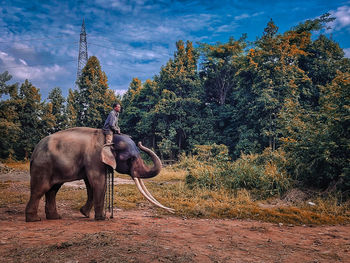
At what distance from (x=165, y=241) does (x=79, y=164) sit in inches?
99.4

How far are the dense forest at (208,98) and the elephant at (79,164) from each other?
10.6 m

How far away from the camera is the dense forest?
68.6 feet

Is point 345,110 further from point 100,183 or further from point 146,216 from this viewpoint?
point 100,183

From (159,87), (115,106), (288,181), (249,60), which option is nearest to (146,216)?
(115,106)

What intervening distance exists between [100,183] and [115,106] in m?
1.73

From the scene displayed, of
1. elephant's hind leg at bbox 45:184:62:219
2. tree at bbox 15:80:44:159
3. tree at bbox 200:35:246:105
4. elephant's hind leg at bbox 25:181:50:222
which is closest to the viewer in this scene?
elephant's hind leg at bbox 25:181:50:222

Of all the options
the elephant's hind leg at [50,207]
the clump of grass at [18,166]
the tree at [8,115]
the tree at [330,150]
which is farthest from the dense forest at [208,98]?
the elephant's hind leg at [50,207]

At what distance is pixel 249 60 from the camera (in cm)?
2394

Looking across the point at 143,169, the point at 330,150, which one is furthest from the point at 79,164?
the point at 330,150

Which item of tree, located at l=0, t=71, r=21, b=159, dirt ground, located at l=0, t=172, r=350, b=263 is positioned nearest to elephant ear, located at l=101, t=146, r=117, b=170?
dirt ground, located at l=0, t=172, r=350, b=263

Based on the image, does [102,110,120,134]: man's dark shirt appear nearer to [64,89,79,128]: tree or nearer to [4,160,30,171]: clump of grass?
[4,160,30,171]: clump of grass

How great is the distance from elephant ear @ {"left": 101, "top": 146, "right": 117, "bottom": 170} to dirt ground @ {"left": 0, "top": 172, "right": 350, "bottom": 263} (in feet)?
3.77

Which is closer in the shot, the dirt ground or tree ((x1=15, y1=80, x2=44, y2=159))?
the dirt ground

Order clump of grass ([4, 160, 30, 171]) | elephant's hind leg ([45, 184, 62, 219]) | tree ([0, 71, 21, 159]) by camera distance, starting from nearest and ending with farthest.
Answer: elephant's hind leg ([45, 184, 62, 219]) < clump of grass ([4, 160, 30, 171]) < tree ([0, 71, 21, 159])
